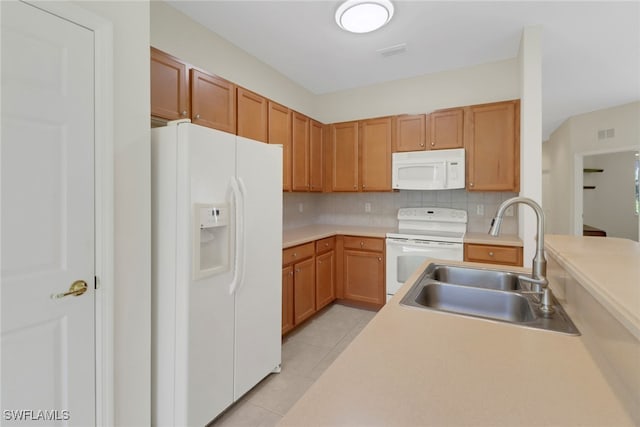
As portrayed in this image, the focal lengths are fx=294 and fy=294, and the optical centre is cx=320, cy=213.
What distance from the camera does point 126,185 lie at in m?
1.43

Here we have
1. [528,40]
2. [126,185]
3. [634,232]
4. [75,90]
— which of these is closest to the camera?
[75,90]

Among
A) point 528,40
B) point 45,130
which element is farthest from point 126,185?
point 528,40

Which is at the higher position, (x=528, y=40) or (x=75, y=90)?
(x=528, y=40)

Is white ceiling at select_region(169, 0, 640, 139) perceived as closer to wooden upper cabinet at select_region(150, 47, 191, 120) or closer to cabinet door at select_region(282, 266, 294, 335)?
wooden upper cabinet at select_region(150, 47, 191, 120)

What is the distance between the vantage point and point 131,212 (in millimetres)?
1449

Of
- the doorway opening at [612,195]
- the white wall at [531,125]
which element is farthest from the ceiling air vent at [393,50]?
the doorway opening at [612,195]

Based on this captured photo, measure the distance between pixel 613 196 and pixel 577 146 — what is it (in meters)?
2.29

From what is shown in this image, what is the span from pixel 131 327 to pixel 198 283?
0.37 m

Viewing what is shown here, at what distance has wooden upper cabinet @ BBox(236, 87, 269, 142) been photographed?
256 cm

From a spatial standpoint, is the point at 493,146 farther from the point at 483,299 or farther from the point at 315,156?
the point at 483,299

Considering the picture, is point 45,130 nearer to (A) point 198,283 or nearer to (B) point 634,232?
(A) point 198,283

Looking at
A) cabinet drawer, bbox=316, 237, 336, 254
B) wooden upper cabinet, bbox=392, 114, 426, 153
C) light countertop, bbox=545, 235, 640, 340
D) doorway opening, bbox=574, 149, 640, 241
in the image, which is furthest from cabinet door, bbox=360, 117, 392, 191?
doorway opening, bbox=574, 149, 640, 241

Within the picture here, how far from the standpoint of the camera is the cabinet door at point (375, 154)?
138 inches

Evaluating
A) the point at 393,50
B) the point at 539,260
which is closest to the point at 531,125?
the point at 393,50
